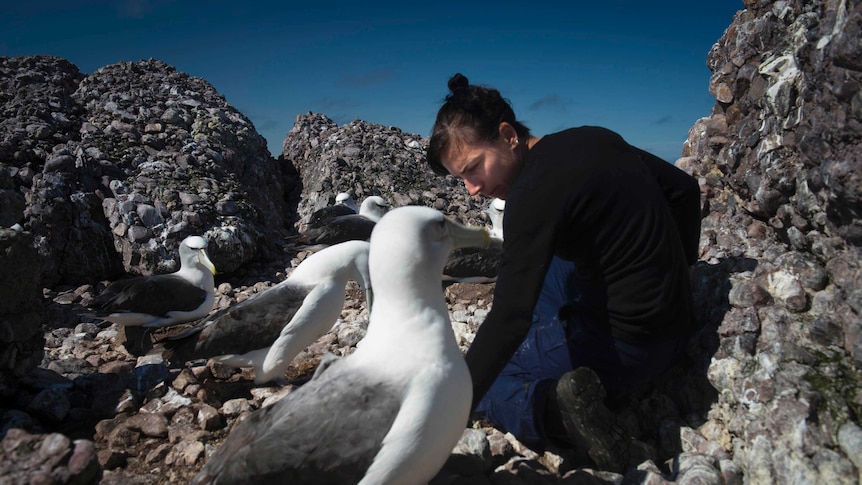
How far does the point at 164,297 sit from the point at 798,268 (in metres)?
5.94

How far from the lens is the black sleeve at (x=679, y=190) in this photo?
3.63 metres

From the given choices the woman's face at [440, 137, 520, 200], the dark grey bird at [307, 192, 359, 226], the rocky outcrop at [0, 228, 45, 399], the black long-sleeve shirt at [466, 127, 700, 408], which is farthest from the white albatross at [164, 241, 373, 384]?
the dark grey bird at [307, 192, 359, 226]

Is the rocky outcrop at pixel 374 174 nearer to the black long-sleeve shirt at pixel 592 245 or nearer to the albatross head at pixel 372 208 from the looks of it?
the albatross head at pixel 372 208

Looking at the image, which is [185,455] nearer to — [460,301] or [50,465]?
[50,465]

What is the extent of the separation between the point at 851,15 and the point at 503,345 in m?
2.53

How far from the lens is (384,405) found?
249 centimetres

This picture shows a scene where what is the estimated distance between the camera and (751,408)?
305 centimetres

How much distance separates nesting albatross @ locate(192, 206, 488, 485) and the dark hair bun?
1.07 metres

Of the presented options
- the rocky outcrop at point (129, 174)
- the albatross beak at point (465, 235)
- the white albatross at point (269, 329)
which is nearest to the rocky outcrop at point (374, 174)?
the rocky outcrop at point (129, 174)

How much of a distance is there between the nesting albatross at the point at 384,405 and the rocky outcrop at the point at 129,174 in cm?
425

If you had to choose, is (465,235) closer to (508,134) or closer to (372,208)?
(508,134)

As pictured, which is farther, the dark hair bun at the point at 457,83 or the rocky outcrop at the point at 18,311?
the rocky outcrop at the point at 18,311

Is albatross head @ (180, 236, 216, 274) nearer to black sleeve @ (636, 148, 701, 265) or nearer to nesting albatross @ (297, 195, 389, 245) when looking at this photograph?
nesting albatross @ (297, 195, 389, 245)

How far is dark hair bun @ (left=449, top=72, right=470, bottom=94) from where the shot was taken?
3508 mm
